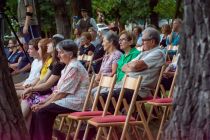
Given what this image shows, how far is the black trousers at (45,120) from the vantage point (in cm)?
756

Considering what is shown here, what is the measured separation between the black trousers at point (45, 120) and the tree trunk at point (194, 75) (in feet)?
10.5

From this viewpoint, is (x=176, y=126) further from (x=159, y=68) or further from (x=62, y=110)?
(x=159, y=68)

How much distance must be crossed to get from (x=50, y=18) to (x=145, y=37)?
2374 centimetres

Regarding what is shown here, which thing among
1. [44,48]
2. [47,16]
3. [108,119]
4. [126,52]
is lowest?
[47,16]

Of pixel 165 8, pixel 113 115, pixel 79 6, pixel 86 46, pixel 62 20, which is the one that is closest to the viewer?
pixel 113 115

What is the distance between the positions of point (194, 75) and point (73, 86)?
3468 millimetres

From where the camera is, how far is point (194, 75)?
4473 mm

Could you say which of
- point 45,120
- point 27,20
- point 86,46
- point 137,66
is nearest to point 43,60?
point 137,66

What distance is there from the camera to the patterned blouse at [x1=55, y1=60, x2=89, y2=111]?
25.4 feet

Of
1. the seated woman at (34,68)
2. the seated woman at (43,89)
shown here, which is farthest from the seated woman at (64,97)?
the seated woman at (34,68)

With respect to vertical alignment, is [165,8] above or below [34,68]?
below

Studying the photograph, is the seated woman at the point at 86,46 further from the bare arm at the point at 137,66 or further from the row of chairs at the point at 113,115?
the row of chairs at the point at 113,115

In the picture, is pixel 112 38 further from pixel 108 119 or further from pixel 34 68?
pixel 108 119

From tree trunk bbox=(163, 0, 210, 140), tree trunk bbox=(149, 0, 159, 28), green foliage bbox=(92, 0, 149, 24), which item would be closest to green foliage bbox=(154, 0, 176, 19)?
tree trunk bbox=(149, 0, 159, 28)
